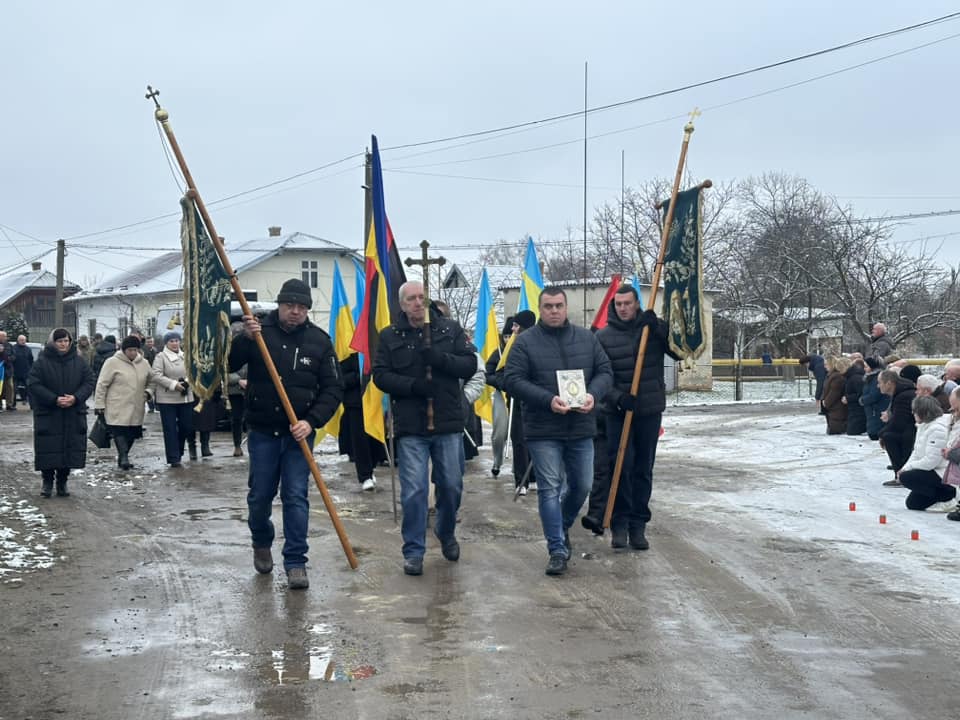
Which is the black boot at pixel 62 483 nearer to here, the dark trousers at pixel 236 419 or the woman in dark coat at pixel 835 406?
the dark trousers at pixel 236 419

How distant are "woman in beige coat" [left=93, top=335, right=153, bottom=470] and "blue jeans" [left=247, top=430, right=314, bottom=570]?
708 cm

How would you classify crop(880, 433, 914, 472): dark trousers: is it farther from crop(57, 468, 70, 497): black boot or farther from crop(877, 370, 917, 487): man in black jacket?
crop(57, 468, 70, 497): black boot

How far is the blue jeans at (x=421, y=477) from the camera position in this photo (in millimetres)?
8180

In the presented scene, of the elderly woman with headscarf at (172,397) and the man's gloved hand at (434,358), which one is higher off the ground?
the man's gloved hand at (434,358)

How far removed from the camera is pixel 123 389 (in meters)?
14.6

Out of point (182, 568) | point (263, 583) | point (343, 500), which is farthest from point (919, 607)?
point (343, 500)

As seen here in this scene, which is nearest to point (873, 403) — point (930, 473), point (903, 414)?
point (903, 414)

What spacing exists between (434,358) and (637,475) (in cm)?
198

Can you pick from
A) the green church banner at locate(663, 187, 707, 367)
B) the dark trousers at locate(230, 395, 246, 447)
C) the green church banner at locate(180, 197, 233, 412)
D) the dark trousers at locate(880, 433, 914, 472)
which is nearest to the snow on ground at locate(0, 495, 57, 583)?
the green church banner at locate(180, 197, 233, 412)

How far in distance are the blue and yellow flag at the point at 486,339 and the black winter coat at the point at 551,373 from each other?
4563 millimetres

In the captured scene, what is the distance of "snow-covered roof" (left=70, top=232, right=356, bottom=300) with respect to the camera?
57.3m

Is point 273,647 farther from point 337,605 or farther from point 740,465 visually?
point 740,465

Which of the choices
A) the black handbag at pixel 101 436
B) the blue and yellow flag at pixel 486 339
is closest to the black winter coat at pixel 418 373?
the blue and yellow flag at pixel 486 339

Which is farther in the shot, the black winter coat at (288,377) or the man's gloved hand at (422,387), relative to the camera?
the man's gloved hand at (422,387)
